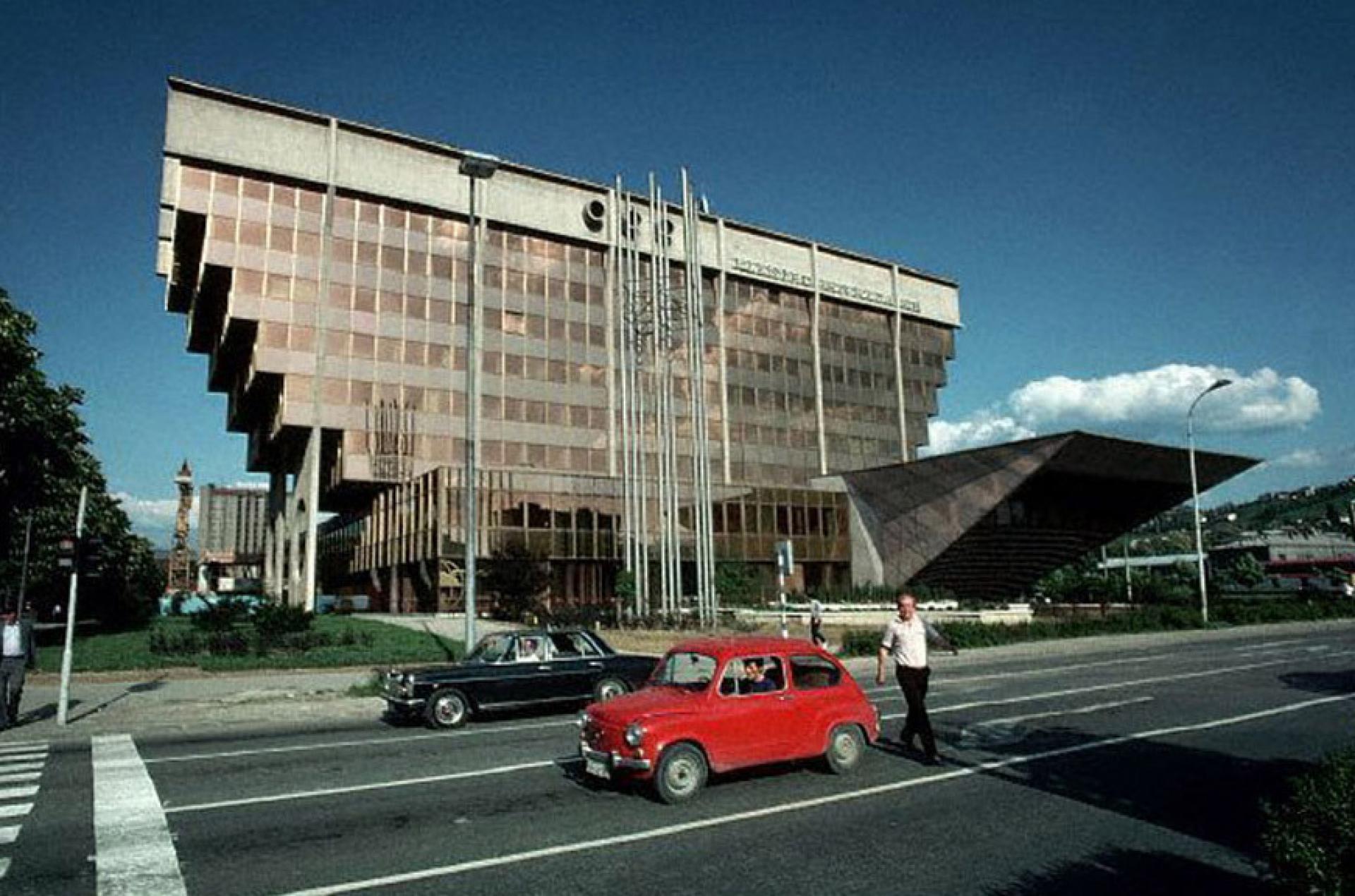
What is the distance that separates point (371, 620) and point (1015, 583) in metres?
36.9

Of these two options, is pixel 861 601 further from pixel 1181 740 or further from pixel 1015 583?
pixel 1181 740

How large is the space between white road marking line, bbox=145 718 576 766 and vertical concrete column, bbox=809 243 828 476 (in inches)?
2311

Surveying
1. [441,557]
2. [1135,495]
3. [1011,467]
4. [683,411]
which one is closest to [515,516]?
[441,557]

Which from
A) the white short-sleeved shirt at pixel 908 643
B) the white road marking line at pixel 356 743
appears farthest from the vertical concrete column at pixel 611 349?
the white short-sleeved shirt at pixel 908 643

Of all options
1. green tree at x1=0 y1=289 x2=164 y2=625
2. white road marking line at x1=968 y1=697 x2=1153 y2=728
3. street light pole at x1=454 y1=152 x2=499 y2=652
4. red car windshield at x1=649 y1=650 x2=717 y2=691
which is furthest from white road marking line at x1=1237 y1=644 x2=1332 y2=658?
green tree at x1=0 y1=289 x2=164 y2=625

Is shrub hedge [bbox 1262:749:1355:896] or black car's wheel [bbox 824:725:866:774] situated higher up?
shrub hedge [bbox 1262:749:1355:896]

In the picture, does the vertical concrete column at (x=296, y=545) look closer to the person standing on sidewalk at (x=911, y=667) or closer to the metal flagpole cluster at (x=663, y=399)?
the metal flagpole cluster at (x=663, y=399)

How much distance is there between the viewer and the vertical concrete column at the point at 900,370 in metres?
78.2

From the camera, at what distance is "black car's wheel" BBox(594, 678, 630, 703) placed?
49.5 feet

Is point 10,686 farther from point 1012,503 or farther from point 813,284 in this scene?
point 813,284

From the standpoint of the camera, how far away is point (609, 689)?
15242 mm

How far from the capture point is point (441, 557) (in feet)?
156

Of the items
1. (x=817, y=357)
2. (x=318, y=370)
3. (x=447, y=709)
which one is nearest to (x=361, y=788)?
(x=447, y=709)

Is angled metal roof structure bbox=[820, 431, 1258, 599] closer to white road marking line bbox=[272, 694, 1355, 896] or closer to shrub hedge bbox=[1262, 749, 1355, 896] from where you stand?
white road marking line bbox=[272, 694, 1355, 896]
